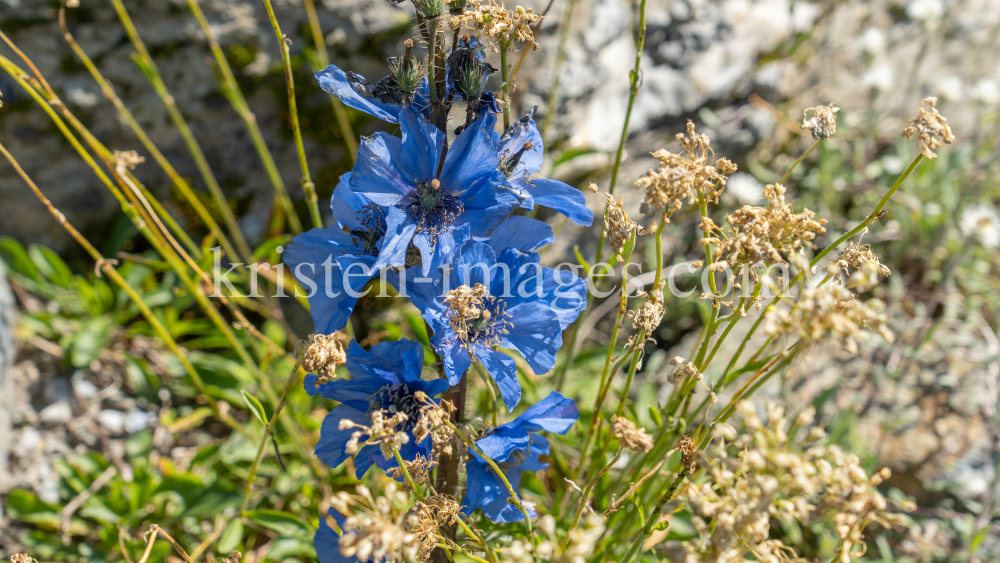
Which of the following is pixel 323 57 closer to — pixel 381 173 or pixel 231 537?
pixel 381 173

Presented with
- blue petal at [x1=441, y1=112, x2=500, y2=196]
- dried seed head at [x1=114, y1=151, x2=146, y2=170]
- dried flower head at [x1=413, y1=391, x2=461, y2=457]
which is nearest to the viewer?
dried flower head at [x1=413, y1=391, x2=461, y2=457]

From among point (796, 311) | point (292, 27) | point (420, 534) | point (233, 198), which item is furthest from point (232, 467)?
point (796, 311)

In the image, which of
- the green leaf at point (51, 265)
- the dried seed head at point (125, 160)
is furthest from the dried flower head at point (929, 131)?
the green leaf at point (51, 265)

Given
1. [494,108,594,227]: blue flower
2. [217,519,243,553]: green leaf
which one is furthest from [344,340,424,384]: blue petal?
[217,519,243,553]: green leaf

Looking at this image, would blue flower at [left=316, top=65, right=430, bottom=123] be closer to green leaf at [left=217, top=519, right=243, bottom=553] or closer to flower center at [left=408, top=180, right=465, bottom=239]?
flower center at [left=408, top=180, right=465, bottom=239]

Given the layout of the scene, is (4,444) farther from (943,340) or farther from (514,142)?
(943,340)

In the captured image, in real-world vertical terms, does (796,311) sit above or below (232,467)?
below

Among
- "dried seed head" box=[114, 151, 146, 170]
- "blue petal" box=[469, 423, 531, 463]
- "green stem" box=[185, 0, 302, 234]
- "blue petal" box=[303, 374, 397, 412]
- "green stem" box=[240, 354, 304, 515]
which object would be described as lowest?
"blue petal" box=[469, 423, 531, 463]
